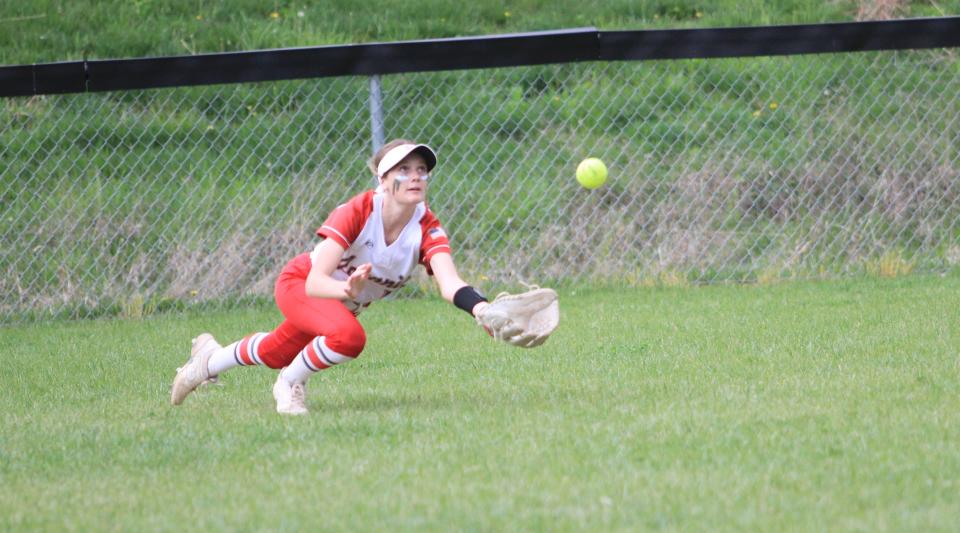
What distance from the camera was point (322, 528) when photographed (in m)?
3.23

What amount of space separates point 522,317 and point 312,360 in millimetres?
905

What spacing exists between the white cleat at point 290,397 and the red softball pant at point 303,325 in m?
0.19

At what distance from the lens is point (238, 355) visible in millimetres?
5309

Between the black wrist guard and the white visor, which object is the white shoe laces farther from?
the white visor

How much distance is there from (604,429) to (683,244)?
198 inches

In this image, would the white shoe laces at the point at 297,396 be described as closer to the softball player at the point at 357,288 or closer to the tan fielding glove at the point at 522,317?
the softball player at the point at 357,288

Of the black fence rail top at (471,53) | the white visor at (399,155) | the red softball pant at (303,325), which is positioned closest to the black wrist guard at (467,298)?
the red softball pant at (303,325)

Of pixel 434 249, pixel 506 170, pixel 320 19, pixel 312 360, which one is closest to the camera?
pixel 312 360

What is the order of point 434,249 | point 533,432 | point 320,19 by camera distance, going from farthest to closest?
point 320,19, point 434,249, point 533,432

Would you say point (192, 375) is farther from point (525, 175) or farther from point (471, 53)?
point (525, 175)

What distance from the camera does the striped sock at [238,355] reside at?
5.28 meters

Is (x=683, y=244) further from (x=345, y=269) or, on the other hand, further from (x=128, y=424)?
(x=128, y=424)

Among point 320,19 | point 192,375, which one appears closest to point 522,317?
point 192,375

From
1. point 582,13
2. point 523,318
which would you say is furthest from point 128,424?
point 582,13
